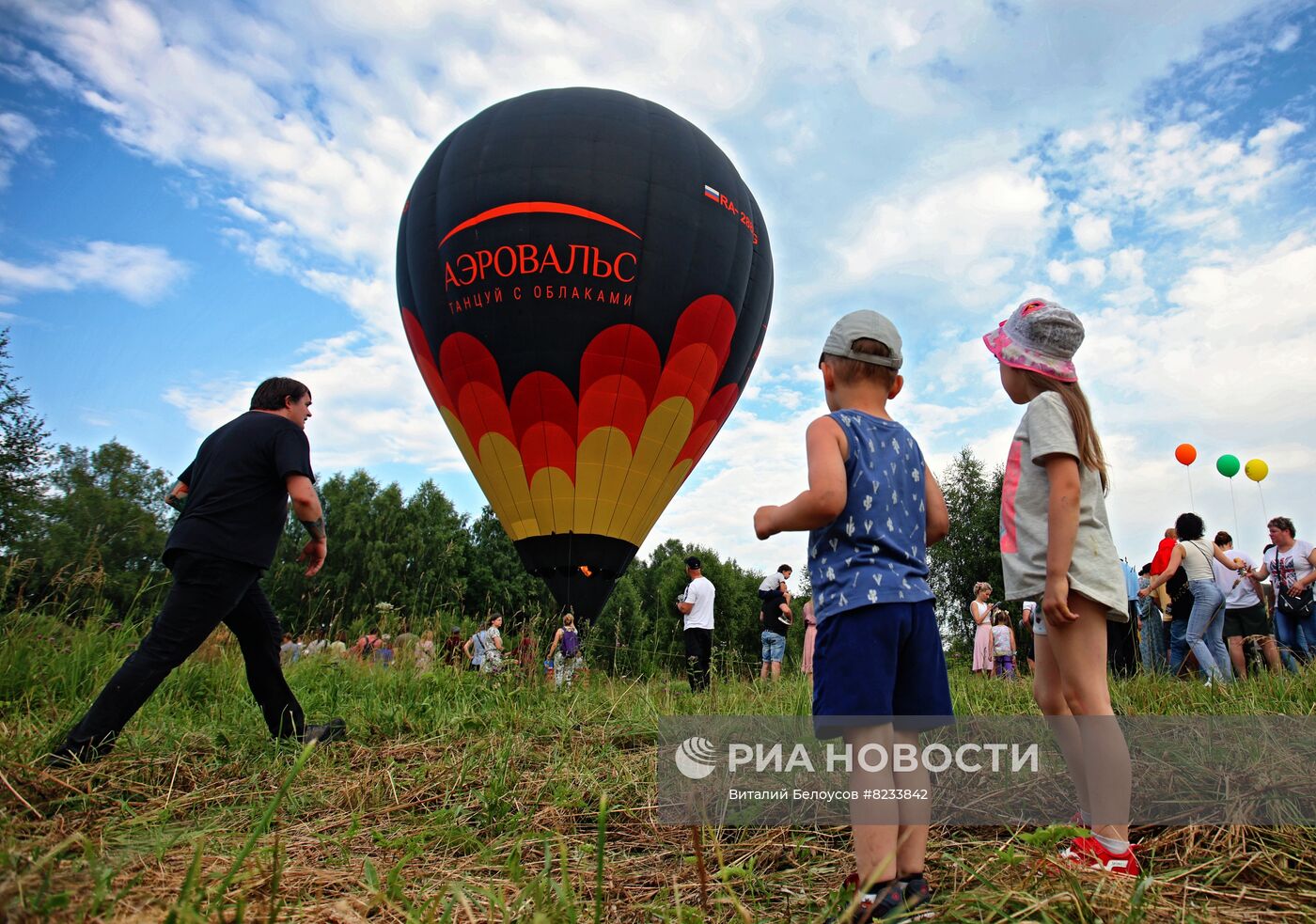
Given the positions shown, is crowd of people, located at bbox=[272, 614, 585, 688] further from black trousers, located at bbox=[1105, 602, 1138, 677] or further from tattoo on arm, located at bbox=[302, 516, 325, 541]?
black trousers, located at bbox=[1105, 602, 1138, 677]

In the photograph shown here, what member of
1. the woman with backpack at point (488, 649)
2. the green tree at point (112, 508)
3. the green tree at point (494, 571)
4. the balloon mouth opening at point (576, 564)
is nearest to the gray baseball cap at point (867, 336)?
the woman with backpack at point (488, 649)

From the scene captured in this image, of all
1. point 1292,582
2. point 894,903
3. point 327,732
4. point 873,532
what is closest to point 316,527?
point 327,732

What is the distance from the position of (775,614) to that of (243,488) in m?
8.10

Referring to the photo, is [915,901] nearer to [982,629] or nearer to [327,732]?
[327,732]

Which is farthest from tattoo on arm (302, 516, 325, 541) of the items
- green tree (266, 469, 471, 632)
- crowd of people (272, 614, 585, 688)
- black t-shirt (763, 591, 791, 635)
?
green tree (266, 469, 471, 632)

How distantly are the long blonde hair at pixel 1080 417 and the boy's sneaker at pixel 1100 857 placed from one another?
3.23 ft

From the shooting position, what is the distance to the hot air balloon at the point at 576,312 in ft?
35.9

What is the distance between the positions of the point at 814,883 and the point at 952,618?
35.7m

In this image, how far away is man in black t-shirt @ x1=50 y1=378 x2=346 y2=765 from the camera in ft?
9.77

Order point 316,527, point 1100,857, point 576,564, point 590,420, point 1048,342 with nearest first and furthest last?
point 1100,857
point 1048,342
point 316,527
point 590,420
point 576,564

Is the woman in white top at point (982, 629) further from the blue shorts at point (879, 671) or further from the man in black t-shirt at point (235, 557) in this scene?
the blue shorts at point (879, 671)

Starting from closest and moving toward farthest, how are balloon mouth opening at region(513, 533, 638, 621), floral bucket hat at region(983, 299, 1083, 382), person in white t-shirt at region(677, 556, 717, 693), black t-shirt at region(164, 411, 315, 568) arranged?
floral bucket hat at region(983, 299, 1083, 382)
black t-shirt at region(164, 411, 315, 568)
person in white t-shirt at region(677, 556, 717, 693)
balloon mouth opening at region(513, 533, 638, 621)

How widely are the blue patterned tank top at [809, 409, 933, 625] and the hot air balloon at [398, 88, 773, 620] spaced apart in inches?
356

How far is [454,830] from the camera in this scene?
232 centimetres
